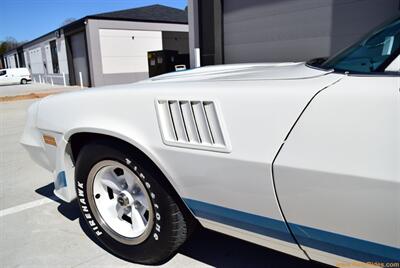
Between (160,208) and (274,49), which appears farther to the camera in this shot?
(274,49)

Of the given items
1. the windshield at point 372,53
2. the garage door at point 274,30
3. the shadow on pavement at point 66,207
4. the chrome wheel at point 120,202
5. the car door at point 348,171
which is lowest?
the shadow on pavement at point 66,207

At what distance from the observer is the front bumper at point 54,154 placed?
2447 millimetres

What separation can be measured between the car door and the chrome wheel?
40.5 inches

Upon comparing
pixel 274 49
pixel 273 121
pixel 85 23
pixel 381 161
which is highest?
pixel 85 23

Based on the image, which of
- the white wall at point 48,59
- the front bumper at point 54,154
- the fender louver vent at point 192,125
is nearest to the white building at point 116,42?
the white wall at point 48,59

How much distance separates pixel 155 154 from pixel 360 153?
41.4 inches

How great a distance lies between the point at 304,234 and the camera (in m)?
1.49

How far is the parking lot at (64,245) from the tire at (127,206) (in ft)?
0.61

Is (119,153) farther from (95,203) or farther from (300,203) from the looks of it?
(300,203)

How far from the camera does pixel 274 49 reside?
30.6 feet

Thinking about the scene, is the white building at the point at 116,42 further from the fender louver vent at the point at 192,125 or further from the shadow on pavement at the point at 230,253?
the fender louver vent at the point at 192,125

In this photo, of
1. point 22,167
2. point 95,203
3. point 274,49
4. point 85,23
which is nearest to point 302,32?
point 274,49

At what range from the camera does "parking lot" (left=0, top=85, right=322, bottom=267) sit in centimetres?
232

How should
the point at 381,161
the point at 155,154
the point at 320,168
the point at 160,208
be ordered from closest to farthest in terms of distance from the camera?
the point at 381,161 < the point at 320,168 < the point at 155,154 < the point at 160,208
